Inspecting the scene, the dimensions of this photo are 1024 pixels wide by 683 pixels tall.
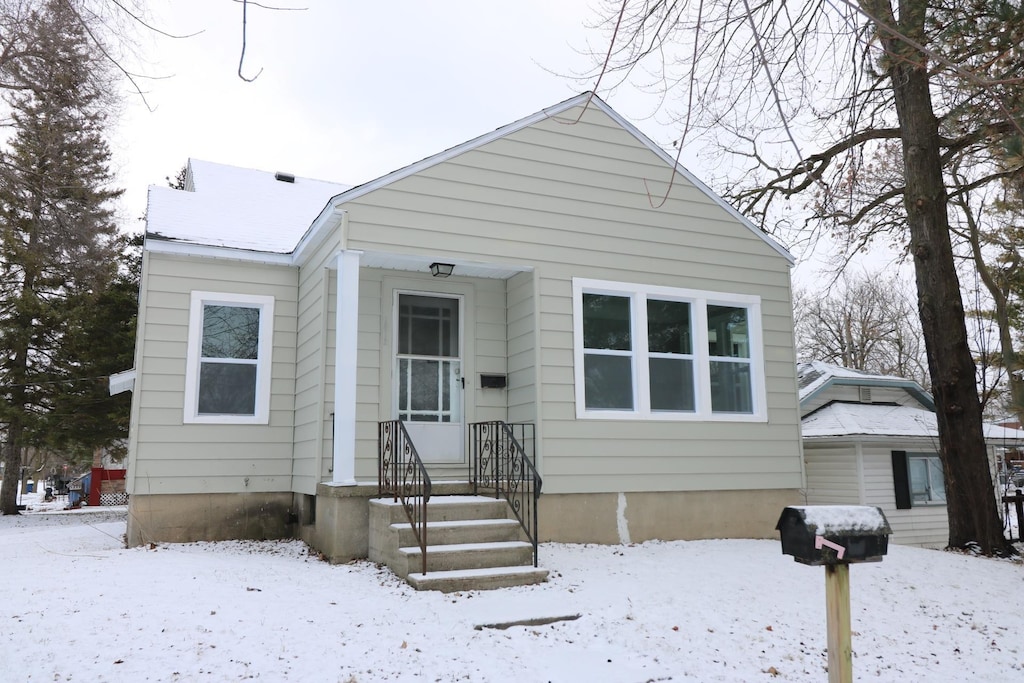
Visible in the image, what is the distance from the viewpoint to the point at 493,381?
880 centimetres

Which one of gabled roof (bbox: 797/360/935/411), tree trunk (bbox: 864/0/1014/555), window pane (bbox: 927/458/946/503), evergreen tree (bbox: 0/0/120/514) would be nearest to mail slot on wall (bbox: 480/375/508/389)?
tree trunk (bbox: 864/0/1014/555)

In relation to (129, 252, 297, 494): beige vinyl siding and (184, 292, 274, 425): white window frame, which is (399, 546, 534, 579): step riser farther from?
(184, 292, 274, 425): white window frame

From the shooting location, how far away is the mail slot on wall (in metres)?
8.77

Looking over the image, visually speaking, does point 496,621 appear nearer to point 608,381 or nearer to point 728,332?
point 608,381

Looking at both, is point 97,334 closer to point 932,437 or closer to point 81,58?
point 81,58

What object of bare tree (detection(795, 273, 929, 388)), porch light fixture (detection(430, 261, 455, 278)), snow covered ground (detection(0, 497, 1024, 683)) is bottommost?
snow covered ground (detection(0, 497, 1024, 683))

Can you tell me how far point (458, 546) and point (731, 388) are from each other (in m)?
4.37

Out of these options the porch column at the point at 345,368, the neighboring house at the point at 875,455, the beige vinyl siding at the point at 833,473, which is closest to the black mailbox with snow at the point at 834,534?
the porch column at the point at 345,368

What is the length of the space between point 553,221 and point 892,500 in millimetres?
11081

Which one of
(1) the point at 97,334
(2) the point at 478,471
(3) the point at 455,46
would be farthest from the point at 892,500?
(1) the point at 97,334

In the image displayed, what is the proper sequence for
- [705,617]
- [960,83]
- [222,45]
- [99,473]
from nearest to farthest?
[222,45], [960,83], [705,617], [99,473]

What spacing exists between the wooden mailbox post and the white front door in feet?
19.3

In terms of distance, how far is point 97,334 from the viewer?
19125 mm

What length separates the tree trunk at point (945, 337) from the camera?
8828mm
